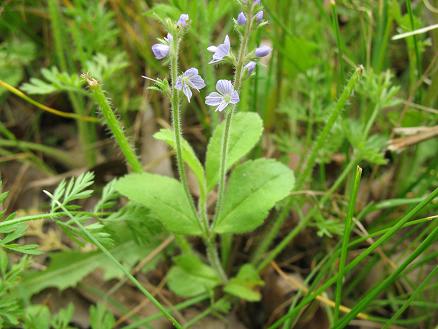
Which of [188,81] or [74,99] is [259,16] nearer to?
[188,81]

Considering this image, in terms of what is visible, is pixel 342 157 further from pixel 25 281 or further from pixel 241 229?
pixel 25 281

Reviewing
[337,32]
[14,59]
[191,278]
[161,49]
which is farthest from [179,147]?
[14,59]

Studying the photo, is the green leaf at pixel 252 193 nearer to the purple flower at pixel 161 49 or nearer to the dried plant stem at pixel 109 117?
the dried plant stem at pixel 109 117

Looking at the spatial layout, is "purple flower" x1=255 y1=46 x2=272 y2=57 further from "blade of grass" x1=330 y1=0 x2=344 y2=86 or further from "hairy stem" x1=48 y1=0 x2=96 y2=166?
"hairy stem" x1=48 y1=0 x2=96 y2=166

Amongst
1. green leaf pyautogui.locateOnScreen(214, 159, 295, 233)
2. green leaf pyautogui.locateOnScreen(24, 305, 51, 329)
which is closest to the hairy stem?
green leaf pyautogui.locateOnScreen(24, 305, 51, 329)

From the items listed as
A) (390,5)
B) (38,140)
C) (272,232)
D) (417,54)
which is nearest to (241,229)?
(272,232)

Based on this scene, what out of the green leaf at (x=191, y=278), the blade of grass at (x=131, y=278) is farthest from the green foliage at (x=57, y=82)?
the green leaf at (x=191, y=278)
